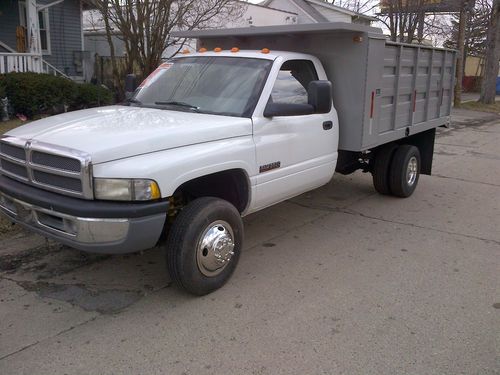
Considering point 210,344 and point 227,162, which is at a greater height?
A: point 227,162

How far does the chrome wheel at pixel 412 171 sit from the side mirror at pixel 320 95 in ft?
9.56

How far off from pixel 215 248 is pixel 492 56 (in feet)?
74.3

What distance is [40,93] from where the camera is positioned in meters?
11.4

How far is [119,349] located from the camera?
334 cm

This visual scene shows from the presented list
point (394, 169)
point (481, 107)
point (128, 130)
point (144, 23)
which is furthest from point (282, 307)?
point (481, 107)

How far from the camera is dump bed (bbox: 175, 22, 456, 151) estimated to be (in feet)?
18.0

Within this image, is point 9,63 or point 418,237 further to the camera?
point 9,63

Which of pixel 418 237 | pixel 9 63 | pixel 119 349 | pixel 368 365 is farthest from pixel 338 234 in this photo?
pixel 9 63

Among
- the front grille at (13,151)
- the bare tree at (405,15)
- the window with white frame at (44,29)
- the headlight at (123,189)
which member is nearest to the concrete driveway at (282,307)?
the headlight at (123,189)

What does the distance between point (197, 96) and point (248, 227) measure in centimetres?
176

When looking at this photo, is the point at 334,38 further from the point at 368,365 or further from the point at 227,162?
the point at 368,365

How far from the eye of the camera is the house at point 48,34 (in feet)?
46.9

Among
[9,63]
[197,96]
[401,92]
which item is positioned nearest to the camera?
[197,96]

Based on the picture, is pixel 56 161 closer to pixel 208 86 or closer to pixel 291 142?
pixel 208 86
